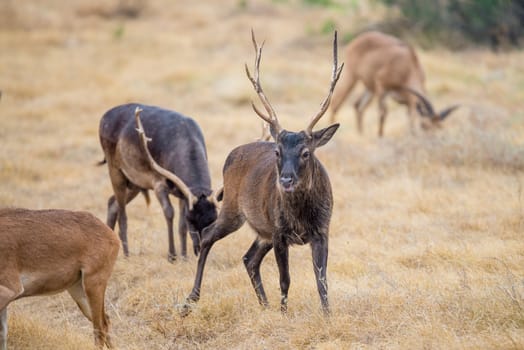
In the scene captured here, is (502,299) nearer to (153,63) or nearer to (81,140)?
(81,140)

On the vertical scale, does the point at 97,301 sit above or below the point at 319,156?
above

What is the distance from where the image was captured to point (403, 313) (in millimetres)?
6543

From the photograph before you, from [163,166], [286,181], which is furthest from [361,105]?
[286,181]

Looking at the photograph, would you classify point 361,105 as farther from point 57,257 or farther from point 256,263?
point 57,257

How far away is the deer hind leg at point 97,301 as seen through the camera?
6358 mm

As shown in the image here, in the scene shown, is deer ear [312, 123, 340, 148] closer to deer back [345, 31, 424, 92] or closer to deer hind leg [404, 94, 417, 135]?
deer hind leg [404, 94, 417, 135]

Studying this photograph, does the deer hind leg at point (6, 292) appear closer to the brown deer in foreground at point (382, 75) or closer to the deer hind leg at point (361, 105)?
the brown deer in foreground at point (382, 75)

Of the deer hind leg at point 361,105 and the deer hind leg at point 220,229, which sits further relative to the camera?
the deer hind leg at point 361,105

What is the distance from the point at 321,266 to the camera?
6.85 m

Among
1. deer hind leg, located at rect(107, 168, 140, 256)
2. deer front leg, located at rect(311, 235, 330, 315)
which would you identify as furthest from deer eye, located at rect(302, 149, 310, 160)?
deer hind leg, located at rect(107, 168, 140, 256)

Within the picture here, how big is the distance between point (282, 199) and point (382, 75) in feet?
28.7

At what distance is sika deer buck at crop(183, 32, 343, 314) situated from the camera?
6770 mm

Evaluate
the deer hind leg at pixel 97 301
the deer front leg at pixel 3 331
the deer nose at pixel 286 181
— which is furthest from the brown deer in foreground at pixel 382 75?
the deer front leg at pixel 3 331

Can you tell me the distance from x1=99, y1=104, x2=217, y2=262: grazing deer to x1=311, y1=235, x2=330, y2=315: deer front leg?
82.2 inches
